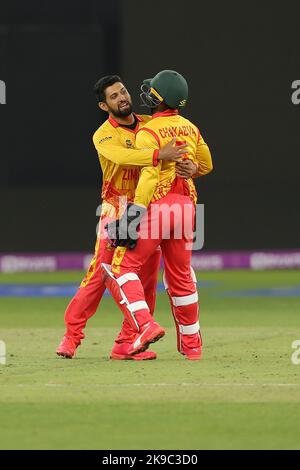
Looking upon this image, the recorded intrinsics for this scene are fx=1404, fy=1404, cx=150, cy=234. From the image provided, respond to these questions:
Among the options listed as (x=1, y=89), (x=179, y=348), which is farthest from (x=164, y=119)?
(x=1, y=89)

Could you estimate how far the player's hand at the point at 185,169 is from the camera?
8967 mm

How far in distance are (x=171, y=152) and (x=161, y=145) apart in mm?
123

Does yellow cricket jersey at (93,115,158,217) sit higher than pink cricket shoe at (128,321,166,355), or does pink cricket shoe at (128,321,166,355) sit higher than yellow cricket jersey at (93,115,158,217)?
yellow cricket jersey at (93,115,158,217)

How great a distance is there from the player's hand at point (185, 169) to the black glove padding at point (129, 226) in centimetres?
38

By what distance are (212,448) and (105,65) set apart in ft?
36.3

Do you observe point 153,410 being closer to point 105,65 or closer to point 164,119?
point 164,119

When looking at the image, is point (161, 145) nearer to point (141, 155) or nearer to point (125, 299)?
point (141, 155)

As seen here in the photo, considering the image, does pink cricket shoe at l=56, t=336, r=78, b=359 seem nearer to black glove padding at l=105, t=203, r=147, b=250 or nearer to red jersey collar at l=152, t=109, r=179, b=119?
black glove padding at l=105, t=203, r=147, b=250

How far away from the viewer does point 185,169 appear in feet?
29.5

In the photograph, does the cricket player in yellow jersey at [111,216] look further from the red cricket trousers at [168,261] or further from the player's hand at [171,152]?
the player's hand at [171,152]

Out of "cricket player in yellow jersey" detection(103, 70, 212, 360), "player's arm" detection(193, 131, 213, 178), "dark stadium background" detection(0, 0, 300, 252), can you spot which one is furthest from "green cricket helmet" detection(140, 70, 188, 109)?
"dark stadium background" detection(0, 0, 300, 252)

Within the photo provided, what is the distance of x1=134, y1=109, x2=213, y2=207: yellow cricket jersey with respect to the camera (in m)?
8.76

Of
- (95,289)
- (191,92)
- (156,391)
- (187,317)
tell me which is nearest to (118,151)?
(95,289)

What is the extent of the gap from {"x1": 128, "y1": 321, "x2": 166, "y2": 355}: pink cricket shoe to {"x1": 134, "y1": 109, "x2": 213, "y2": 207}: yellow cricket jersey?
0.77 meters
